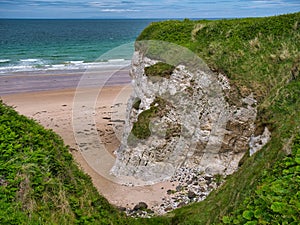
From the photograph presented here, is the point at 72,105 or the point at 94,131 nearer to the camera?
the point at 94,131

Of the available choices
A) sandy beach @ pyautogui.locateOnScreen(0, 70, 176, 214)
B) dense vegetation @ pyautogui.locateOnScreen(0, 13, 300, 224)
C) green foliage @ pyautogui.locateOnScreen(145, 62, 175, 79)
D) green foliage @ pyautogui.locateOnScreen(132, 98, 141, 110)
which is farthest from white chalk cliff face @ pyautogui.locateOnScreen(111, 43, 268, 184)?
dense vegetation @ pyautogui.locateOnScreen(0, 13, 300, 224)

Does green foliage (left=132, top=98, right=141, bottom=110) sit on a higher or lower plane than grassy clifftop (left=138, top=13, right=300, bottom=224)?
A: lower

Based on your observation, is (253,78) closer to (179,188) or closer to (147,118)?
(147,118)

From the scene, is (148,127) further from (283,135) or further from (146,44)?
→ (283,135)

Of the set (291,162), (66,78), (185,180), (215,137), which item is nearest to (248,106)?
(215,137)

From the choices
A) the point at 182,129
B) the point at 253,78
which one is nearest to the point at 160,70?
the point at 182,129

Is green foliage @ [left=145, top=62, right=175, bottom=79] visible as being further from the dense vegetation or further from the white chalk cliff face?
the dense vegetation
